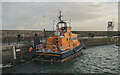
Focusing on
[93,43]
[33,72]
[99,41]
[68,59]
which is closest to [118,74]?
[68,59]

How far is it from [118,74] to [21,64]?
10571mm

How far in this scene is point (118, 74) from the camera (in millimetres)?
8695

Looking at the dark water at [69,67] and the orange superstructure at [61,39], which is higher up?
the orange superstructure at [61,39]

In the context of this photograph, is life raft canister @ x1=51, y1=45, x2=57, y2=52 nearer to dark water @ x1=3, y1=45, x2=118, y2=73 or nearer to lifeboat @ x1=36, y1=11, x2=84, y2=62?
lifeboat @ x1=36, y1=11, x2=84, y2=62

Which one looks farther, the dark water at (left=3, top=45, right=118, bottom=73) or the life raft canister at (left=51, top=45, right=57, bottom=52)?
the life raft canister at (left=51, top=45, right=57, bottom=52)

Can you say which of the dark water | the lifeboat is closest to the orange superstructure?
the lifeboat

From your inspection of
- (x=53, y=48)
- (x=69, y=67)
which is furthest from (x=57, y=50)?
(x=69, y=67)

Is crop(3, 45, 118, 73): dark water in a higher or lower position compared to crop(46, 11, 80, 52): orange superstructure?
lower

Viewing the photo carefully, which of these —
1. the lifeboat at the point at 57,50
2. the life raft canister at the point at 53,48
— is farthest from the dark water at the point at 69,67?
the life raft canister at the point at 53,48

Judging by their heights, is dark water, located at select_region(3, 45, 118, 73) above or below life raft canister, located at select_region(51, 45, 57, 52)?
below

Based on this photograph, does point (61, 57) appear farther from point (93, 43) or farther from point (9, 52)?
point (93, 43)

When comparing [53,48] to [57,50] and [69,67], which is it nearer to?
[57,50]

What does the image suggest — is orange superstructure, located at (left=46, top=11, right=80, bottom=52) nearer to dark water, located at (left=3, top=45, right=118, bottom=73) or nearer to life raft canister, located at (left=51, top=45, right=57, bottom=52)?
life raft canister, located at (left=51, top=45, right=57, bottom=52)

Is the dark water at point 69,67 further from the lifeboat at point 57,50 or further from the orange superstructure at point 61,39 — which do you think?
the orange superstructure at point 61,39
